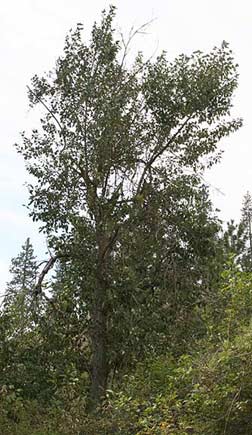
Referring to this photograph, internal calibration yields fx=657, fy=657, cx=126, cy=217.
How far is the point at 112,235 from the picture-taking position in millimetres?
9797

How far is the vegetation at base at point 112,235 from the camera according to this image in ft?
30.5

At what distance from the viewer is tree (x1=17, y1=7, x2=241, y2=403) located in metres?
9.76

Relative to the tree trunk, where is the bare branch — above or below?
above

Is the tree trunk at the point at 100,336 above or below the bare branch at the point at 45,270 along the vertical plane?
below

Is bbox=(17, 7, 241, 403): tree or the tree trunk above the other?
bbox=(17, 7, 241, 403): tree

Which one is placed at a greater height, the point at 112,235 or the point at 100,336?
the point at 112,235

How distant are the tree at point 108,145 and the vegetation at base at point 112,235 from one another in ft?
0.06

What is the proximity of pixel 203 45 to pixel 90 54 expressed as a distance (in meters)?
1.85

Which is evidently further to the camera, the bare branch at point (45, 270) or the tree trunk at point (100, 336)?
the bare branch at point (45, 270)

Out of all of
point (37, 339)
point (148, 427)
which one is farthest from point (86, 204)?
point (148, 427)

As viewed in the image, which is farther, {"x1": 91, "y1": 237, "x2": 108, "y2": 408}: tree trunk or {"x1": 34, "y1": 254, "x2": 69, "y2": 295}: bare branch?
{"x1": 34, "y1": 254, "x2": 69, "y2": 295}: bare branch

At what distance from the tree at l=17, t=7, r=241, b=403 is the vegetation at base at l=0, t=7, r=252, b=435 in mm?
18

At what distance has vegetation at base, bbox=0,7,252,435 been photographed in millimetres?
9305

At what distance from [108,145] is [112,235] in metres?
1.34
